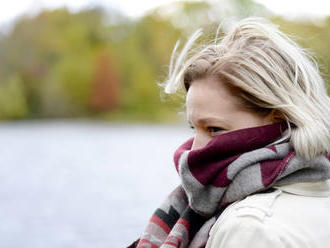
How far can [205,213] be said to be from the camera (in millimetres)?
1530

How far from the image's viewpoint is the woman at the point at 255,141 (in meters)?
1.37

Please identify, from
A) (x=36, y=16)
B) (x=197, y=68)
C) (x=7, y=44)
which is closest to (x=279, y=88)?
(x=197, y=68)

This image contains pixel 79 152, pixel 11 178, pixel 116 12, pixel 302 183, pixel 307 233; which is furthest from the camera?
pixel 116 12

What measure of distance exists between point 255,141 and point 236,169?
0.34 feet

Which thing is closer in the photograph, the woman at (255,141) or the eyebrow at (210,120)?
the woman at (255,141)

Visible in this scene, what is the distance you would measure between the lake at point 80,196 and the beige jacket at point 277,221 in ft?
12.2

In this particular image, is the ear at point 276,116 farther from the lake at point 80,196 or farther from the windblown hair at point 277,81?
the lake at point 80,196

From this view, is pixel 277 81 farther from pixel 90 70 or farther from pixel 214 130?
pixel 90 70

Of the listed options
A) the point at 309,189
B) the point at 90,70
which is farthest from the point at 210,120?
the point at 90,70

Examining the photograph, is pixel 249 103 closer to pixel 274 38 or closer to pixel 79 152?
pixel 274 38

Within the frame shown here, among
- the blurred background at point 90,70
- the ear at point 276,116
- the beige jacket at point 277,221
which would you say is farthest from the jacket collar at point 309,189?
the blurred background at point 90,70

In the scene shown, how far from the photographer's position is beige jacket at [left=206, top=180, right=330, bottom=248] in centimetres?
123

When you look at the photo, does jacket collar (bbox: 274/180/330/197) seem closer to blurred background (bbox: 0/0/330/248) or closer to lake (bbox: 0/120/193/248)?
Answer: lake (bbox: 0/120/193/248)

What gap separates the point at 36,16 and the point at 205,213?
137ft
